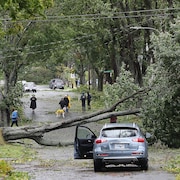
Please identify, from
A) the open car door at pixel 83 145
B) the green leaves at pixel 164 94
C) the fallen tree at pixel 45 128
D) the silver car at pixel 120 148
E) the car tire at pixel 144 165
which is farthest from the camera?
the fallen tree at pixel 45 128

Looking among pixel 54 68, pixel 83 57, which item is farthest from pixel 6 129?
pixel 54 68

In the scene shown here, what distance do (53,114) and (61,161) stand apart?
2719cm

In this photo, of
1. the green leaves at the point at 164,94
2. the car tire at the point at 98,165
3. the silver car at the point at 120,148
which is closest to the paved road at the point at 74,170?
the car tire at the point at 98,165

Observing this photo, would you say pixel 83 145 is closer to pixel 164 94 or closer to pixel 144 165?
pixel 144 165

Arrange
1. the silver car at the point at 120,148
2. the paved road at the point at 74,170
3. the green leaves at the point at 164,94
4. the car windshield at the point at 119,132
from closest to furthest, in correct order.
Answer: the paved road at the point at 74,170 → the silver car at the point at 120,148 → the car windshield at the point at 119,132 → the green leaves at the point at 164,94

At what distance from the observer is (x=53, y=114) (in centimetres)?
4881

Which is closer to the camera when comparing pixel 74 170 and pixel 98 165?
pixel 98 165

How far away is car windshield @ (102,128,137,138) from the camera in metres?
16.7

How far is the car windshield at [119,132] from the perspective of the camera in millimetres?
16719

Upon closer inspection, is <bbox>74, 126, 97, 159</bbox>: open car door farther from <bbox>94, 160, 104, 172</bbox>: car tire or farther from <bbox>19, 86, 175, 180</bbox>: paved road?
<bbox>94, 160, 104, 172</bbox>: car tire

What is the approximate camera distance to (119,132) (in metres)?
16.8

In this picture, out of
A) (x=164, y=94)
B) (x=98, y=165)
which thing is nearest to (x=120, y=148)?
(x=98, y=165)

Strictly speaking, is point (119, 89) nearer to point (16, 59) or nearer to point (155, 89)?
point (155, 89)

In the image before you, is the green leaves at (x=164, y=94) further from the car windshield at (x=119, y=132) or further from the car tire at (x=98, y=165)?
the car tire at (x=98, y=165)
